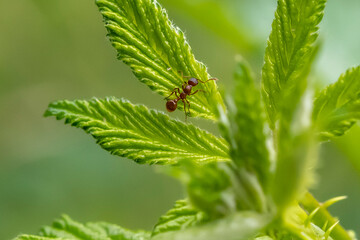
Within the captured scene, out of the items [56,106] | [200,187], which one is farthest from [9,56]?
[200,187]

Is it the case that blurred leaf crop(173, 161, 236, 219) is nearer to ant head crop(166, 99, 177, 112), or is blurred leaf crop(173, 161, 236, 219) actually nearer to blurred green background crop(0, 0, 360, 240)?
ant head crop(166, 99, 177, 112)

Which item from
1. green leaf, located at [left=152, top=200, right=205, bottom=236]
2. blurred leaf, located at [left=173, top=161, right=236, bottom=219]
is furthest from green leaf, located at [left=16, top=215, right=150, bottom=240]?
blurred leaf, located at [left=173, top=161, right=236, bottom=219]

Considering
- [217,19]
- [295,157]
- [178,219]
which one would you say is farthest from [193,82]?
[217,19]

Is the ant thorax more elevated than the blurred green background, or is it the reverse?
the blurred green background

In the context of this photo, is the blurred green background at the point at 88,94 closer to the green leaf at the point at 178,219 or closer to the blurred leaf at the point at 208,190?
the green leaf at the point at 178,219

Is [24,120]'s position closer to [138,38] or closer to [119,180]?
[119,180]
